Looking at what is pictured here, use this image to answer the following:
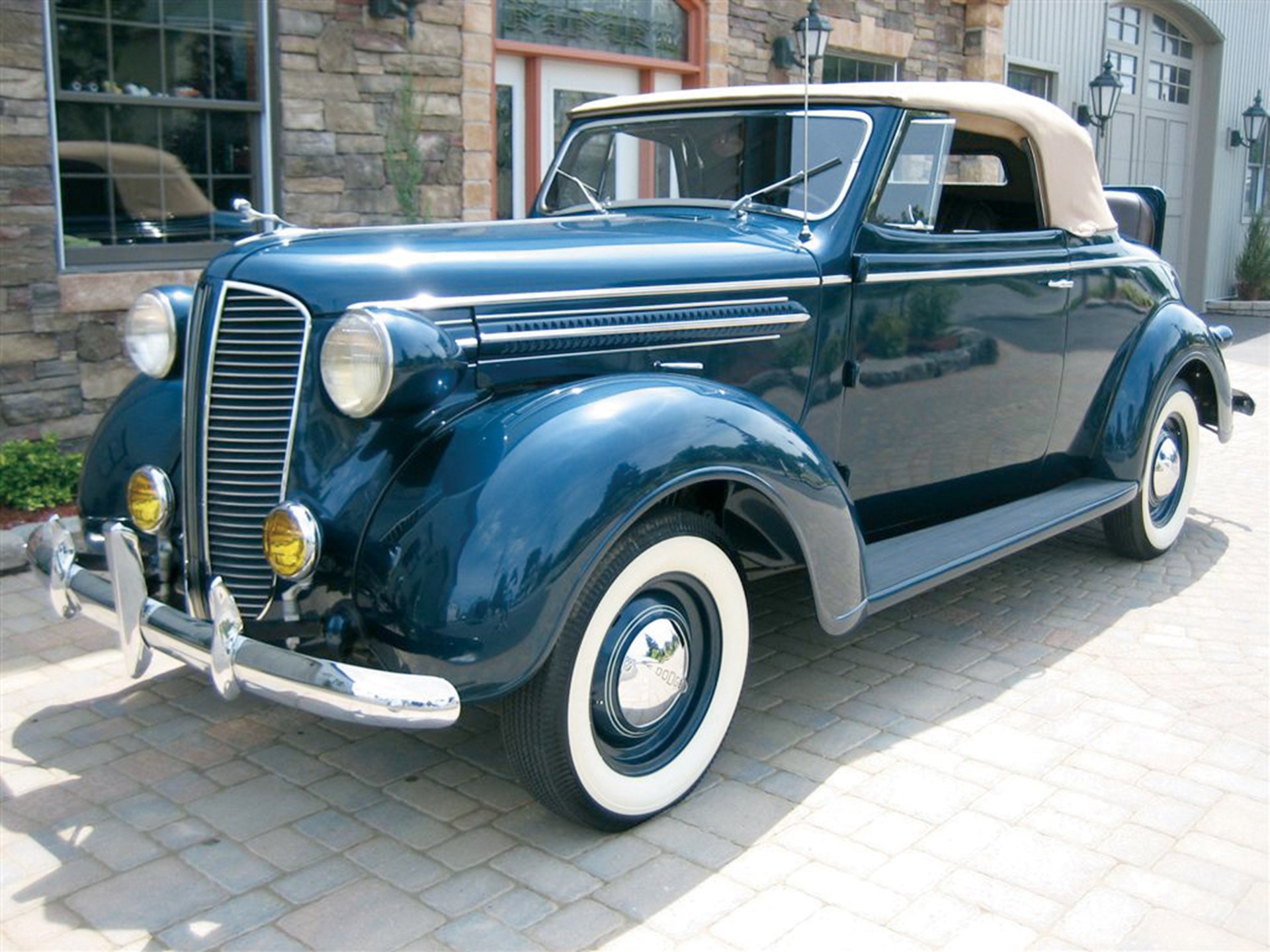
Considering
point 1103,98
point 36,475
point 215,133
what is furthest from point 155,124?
point 1103,98

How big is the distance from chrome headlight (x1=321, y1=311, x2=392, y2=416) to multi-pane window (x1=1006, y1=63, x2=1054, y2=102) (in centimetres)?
1140

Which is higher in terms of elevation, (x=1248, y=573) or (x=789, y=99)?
(x=789, y=99)

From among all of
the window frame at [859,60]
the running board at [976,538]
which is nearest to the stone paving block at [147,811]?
the running board at [976,538]

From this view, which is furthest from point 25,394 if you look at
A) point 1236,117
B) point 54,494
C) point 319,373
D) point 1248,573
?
point 1236,117

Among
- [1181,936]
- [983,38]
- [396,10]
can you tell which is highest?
[983,38]

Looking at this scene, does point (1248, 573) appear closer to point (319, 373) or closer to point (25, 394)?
point (319, 373)

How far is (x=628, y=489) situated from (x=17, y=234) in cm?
416

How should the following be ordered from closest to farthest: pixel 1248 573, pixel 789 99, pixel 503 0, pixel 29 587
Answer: pixel 789 99 → pixel 29 587 → pixel 1248 573 → pixel 503 0

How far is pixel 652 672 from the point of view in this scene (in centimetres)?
287

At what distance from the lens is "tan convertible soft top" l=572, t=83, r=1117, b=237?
12.7ft

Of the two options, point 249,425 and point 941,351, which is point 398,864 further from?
point 941,351

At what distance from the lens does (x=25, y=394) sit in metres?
5.67

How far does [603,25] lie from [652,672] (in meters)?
6.50

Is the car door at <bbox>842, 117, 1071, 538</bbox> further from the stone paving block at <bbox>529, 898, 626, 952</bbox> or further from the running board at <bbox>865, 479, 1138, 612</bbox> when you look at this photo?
the stone paving block at <bbox>529, 898, 626, 952</bbox>
